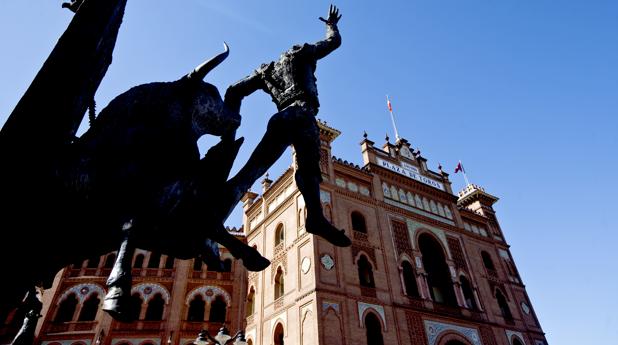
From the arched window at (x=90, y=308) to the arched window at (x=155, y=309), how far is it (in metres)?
2.47

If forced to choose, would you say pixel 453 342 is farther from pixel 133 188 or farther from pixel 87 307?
pixel 133 188

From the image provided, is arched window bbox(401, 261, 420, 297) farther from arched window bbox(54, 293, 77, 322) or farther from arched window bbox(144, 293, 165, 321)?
arched window bbox(54, 293, 77, 322)

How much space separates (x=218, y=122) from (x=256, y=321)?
58.4 ft

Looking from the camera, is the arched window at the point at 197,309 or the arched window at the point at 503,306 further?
the arched window at the point at 503,306

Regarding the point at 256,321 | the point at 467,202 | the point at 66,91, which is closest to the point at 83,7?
the point at 66,91

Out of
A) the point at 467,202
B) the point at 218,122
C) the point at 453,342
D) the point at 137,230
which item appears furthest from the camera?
the point at 467,202

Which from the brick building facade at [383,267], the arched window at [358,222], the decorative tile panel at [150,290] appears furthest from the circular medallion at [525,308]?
the decorative tile panel at [150,290]

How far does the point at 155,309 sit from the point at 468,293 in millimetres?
16431

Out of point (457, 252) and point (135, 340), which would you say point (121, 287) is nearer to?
point (135, 340)

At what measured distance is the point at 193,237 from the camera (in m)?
1.51

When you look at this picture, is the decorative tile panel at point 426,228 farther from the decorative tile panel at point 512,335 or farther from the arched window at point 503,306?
the decorative tile panel at point 512,335

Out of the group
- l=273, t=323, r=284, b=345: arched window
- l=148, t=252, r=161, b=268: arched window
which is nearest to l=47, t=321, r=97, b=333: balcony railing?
l=148, t=252, r=161, b=268: arched window

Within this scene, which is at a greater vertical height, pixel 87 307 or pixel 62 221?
pixel 87 307

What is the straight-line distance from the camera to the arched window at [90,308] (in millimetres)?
18500
